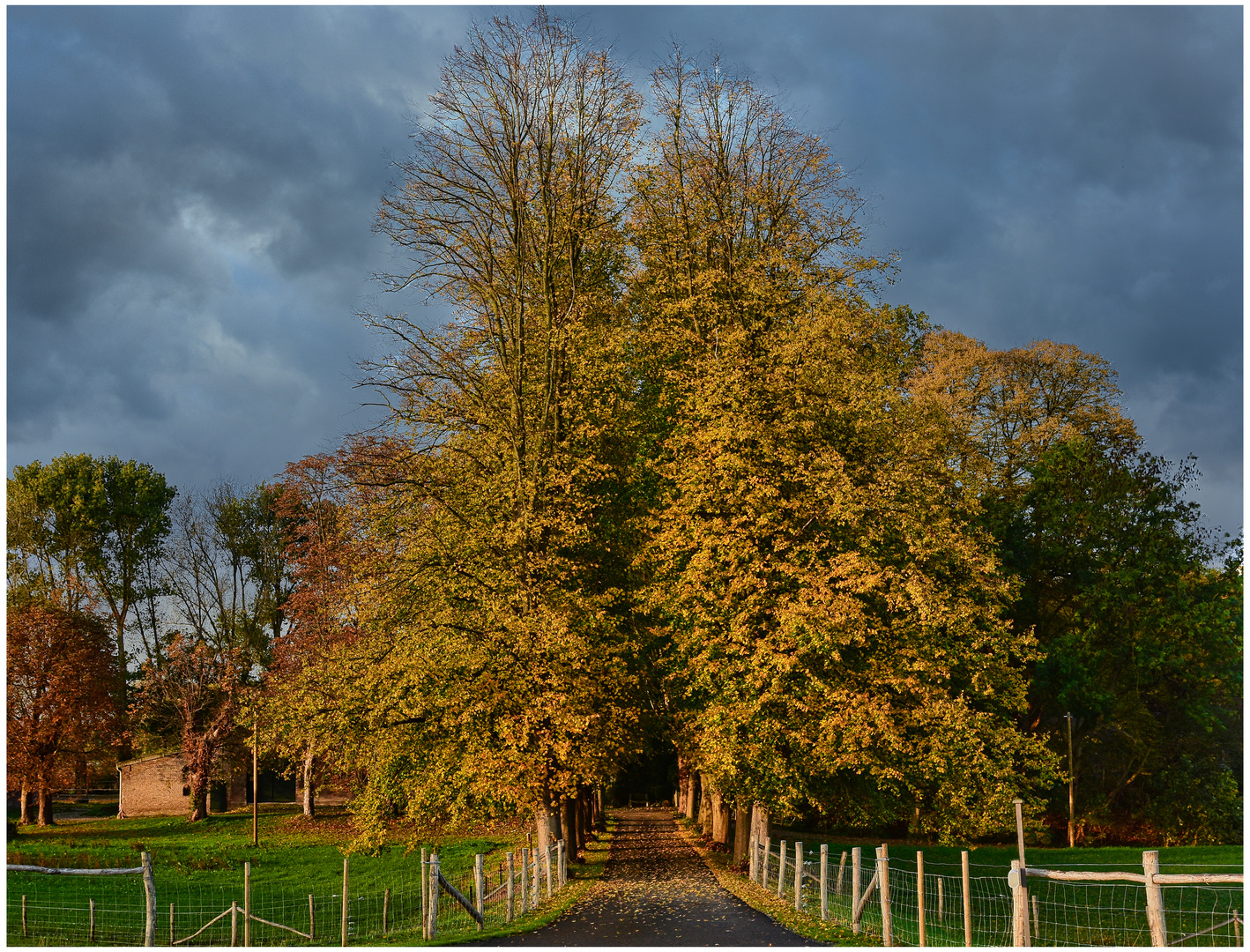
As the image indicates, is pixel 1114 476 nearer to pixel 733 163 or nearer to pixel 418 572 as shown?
pixel 733 163

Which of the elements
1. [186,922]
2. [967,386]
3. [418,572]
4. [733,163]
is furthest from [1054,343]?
[186,922]

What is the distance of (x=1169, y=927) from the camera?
53.4 ft

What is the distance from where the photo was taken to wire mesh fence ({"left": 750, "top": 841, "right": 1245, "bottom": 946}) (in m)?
12.8

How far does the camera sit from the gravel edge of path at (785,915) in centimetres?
1305

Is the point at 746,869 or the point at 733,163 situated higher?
the point at 733,163

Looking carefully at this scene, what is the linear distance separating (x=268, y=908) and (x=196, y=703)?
26844mm

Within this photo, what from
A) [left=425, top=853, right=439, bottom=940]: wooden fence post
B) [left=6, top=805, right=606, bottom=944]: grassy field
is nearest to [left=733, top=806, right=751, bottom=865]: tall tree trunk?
[left=6, top=805, right=606, bottom=944]: grassy field

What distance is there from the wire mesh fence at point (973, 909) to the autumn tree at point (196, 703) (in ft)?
98.3

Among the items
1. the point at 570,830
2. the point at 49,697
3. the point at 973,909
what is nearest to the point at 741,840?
the point at 570,830

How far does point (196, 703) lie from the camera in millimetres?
42281

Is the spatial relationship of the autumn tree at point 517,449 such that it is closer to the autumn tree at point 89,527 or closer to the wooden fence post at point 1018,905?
the wooden fence post at point 1018,905

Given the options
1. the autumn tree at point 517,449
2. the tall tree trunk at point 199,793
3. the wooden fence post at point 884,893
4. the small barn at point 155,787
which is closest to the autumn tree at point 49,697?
the tall tree trunk at point 199,793

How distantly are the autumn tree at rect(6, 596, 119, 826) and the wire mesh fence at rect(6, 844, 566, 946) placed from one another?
694 inches

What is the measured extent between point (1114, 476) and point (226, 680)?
3447cm
